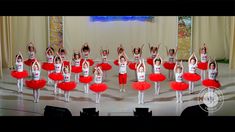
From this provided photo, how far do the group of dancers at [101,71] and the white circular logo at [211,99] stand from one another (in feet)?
0.23

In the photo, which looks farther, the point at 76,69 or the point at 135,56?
the point at 135,56

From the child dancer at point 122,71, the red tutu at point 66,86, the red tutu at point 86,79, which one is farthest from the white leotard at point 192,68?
the red tutu at point 66,86

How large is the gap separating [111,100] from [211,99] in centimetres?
144

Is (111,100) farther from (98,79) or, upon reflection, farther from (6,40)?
(6,40)

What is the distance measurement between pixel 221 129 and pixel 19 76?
305 cm

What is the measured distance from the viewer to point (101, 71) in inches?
267

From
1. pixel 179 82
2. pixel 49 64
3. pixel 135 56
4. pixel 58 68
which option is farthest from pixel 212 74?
pixel 49 64

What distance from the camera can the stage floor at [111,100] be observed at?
6.71m

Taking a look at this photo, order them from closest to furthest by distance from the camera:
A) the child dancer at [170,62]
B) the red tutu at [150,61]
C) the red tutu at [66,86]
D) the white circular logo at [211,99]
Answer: the white circular logo at [211,99] → the red tutu at [66,86] → the child dancer at [170,62] → the red tutu at [150,61]

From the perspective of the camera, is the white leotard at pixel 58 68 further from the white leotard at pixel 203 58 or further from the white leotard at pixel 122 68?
the white leotard at pixel 203 58

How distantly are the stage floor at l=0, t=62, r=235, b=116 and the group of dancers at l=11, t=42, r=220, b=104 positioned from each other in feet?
0.28

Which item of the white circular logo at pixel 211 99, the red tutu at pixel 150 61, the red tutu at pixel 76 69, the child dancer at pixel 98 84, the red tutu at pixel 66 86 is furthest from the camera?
the red tutu at pixel 150 61

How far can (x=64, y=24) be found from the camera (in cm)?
754

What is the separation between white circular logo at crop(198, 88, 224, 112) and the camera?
6652 mm
